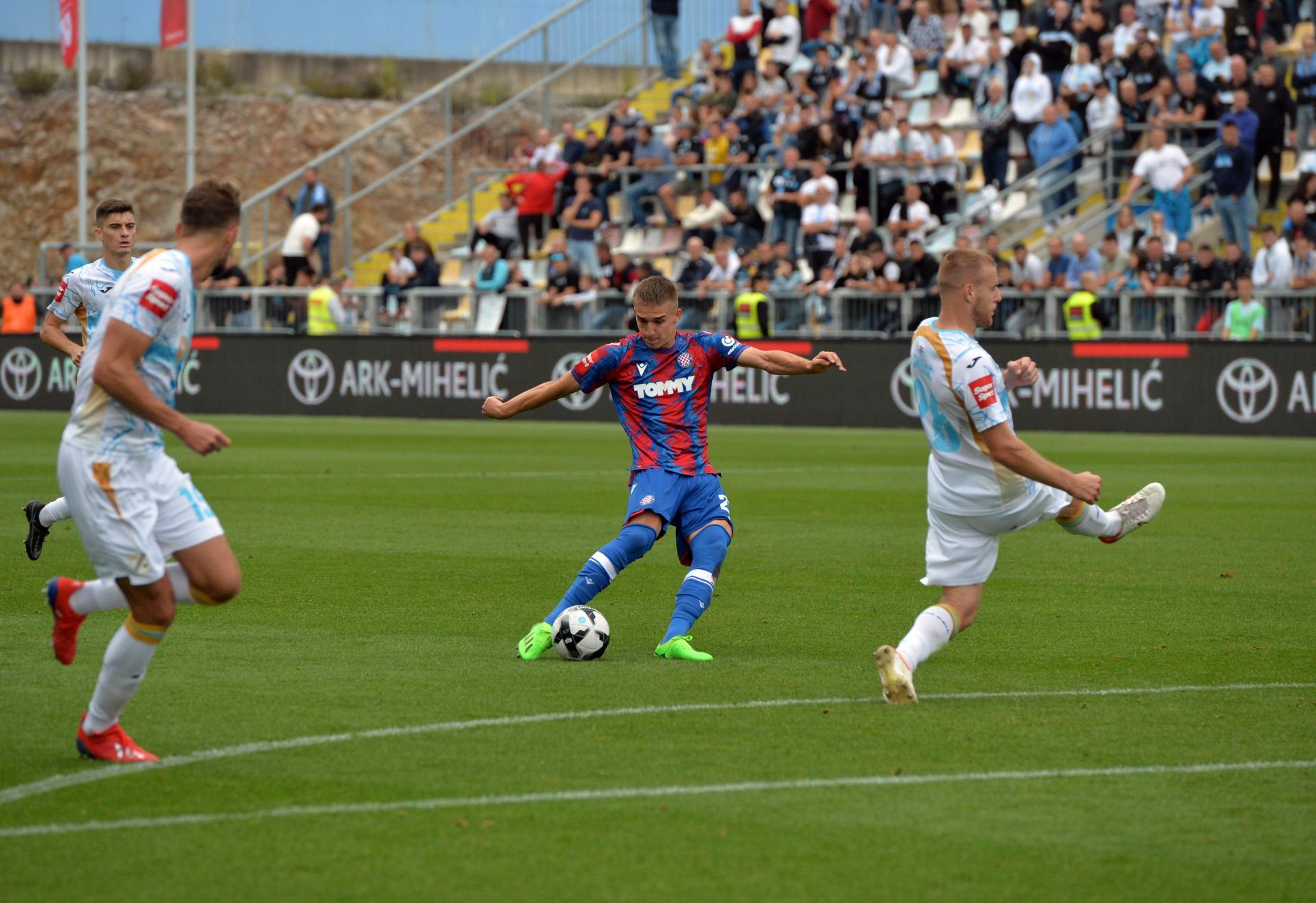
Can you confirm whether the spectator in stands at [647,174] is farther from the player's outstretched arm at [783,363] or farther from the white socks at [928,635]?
the white socks at [928,635]

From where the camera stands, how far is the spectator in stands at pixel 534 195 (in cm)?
3491

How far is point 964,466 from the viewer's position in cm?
752

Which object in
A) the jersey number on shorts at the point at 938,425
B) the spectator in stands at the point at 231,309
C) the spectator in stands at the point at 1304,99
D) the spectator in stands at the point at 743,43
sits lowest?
the jersey number on shorts at the point at 938,425

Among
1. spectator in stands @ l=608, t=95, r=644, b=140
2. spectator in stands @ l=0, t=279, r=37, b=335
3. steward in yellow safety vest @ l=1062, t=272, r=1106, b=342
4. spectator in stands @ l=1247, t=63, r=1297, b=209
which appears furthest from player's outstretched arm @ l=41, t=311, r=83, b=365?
spectator in stands @ l=608, t=95, r=644, b=140

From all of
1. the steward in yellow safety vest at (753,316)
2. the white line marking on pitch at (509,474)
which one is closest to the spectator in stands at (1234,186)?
the steward in yellow safety vest at (753,316)

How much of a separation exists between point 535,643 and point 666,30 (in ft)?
109

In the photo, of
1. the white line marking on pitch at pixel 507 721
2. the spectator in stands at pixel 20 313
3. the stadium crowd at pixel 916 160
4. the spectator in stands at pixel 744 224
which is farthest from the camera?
the spectator in stands at pixel 20 313

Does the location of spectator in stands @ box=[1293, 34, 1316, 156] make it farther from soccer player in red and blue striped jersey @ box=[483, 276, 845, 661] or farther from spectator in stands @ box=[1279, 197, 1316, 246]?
soccer player in red and blue striped jersey @ box=[483, 276, 845, 661]

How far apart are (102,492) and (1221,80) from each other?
2535cm

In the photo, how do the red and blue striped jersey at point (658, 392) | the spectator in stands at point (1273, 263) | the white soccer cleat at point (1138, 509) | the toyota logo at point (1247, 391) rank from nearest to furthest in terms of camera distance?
the white soccer cleat at point (1138, 509) → the red and blue striped jersey at point (658, 392) → the toyota logo at point (1247, 391) → the spectator in stands at point (1273, 263)

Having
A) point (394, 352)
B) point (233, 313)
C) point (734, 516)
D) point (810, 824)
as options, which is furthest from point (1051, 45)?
point (810, 824)

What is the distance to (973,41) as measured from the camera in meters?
32.5

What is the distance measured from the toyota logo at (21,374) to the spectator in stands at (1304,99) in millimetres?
20135

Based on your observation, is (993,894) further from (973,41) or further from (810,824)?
(973,41)
